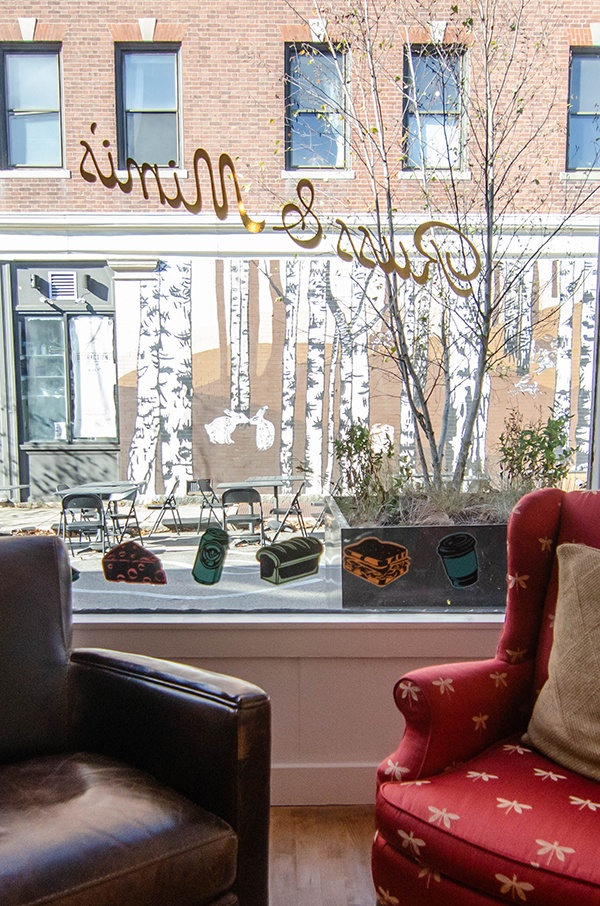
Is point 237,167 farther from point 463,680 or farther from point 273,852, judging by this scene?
point 273,852

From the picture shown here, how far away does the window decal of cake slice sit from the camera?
2.27 m

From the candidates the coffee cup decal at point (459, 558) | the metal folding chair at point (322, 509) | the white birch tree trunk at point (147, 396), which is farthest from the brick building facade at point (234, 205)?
the coffee cup decal at point (459, 558)

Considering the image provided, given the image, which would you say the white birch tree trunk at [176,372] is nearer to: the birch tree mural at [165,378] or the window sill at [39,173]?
the birch tree mural at [165,378]

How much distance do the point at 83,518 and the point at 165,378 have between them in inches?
22.1

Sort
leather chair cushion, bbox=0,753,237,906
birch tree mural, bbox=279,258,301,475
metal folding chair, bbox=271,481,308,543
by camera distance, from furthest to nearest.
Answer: metal folding chair, bbox=271,481,308,543 < birch tree mural, bbox=279,258,301,475 < leather chair cushion, bbox=0,753,237,906

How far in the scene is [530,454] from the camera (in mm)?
2416

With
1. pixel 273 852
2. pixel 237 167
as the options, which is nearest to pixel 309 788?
pixel 273 852

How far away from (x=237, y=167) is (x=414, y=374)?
909 mm

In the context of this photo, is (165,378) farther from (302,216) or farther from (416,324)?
(416,324)

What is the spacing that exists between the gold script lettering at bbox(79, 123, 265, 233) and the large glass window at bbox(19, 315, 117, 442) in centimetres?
44

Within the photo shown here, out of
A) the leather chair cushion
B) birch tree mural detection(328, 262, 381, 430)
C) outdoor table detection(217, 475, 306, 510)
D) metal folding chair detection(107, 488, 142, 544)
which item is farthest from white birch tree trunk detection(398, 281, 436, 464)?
the leather chair cushion

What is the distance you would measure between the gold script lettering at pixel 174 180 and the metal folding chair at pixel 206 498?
87 cm

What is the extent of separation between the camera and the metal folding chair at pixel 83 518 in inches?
93.5

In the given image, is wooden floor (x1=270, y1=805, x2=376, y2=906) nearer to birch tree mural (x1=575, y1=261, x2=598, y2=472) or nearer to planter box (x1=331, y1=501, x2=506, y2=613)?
planter box (x1=331, y1=501, x2=506, y2=613)
